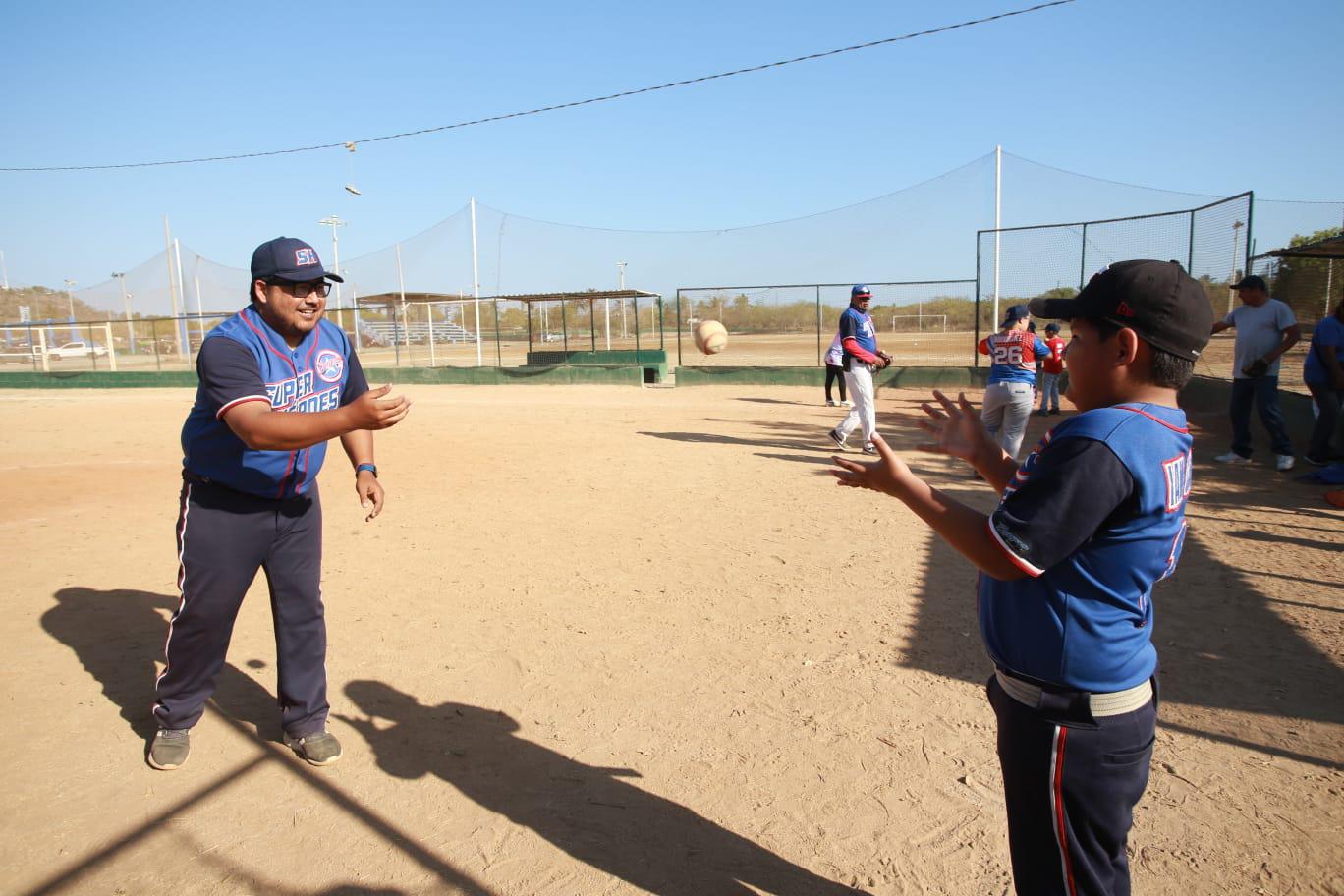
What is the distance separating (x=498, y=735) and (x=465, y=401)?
16.2m

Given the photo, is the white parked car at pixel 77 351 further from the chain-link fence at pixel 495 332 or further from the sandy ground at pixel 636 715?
the sandy ground at pixel 636 715

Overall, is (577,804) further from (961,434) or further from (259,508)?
(961,434)

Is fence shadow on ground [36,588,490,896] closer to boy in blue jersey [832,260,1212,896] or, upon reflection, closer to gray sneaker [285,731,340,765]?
gray sneaker [285,731,340,765]

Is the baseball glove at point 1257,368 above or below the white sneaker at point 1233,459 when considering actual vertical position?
above

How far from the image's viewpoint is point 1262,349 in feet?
29.1

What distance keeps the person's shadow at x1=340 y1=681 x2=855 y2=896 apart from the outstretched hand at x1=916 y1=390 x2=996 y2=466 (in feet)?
4.89

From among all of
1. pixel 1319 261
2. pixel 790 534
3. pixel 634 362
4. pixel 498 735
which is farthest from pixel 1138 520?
pixel 634 362

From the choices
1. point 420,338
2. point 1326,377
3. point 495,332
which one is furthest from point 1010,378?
point 420,338

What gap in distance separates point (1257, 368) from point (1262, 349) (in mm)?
215

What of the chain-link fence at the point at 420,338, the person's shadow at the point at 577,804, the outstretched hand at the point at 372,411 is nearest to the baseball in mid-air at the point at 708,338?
the chain-link fence at the point at 420,338

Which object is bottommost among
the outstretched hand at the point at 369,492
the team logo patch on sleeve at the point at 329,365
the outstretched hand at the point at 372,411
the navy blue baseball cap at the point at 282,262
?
the outstretched hand at the point at 369,492

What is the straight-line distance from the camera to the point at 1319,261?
13156mm

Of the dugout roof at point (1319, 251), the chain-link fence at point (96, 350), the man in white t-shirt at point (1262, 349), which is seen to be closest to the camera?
the man in white t-shirt at point (1262, 349)

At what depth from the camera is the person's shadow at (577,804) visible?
278 cm
